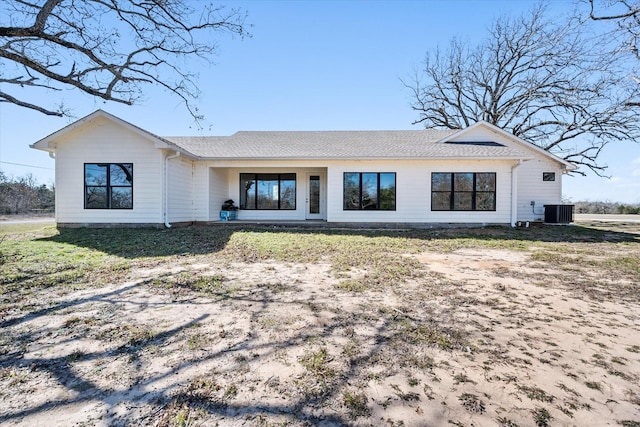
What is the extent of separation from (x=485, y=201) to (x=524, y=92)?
50.0 feet

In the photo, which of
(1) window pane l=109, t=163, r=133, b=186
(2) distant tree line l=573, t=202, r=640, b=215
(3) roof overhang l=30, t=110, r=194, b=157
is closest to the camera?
(3) roof overhang l=30, t=110, r=194, b=157

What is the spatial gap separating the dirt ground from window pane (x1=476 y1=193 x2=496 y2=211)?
7922mm

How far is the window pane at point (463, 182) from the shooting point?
11.9 meters

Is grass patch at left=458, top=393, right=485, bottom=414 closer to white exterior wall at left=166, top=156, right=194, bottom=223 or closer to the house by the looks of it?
A: the house

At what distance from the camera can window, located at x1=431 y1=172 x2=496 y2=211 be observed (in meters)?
11.9

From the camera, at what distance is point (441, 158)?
11.4 meters

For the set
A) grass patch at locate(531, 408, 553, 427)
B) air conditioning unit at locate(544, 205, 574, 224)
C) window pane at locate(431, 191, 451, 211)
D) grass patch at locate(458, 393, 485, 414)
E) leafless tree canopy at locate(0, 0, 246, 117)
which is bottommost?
grass patch at locate(531, 408, 553, 427)

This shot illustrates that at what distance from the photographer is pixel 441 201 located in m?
12.0

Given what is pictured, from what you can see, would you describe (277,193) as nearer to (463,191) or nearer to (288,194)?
(288,194)

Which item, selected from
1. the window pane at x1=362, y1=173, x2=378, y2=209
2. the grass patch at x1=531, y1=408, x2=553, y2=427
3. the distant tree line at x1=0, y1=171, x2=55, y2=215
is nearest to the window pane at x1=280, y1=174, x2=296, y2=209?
the window pane at x1=362, y1=173, x2=378, y2=209

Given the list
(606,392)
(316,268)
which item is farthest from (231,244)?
(606,392)

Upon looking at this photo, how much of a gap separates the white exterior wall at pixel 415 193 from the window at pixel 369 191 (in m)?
0.16

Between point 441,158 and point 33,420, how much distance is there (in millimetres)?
11891

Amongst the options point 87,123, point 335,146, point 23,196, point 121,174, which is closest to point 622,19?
point 335,146
